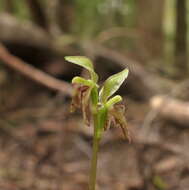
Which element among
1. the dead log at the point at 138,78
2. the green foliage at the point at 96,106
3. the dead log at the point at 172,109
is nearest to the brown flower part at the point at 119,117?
the green foliage at the point at 96,106

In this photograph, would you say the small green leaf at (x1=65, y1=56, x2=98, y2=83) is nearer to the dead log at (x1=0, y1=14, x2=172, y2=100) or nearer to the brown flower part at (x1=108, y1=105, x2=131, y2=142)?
the brown flower part at (x1=108, y1=105, x2=131, y2=142)

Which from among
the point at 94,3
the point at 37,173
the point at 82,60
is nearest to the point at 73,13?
the point at 94,3

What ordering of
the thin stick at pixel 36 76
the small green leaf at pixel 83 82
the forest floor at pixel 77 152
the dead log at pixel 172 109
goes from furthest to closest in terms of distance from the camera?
the thin stick at pixel 36 76, the dead log at pixel 172 109, the forest floor at pixel 77 152, the small green leaf at pixel 83 82

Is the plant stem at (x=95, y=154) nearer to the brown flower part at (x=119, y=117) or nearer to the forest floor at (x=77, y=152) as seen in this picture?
the brown flower part at (x=119, y=117)

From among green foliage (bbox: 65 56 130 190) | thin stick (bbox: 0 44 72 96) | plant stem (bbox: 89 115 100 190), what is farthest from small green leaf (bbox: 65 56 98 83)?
thin stick (bbox: 0 44 72 96)

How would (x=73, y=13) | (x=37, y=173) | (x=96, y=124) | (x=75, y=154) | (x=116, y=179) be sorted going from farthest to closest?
(x=73, y=13) < (x=75, y=154) < (x=37, y=173) < (x=116, y=179) < (x=96, y=124)

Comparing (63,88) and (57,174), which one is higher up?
(63,88)

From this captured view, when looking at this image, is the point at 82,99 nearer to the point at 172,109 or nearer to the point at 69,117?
the point at 172,109

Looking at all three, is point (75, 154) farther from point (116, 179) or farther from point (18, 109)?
point (18, 109)
